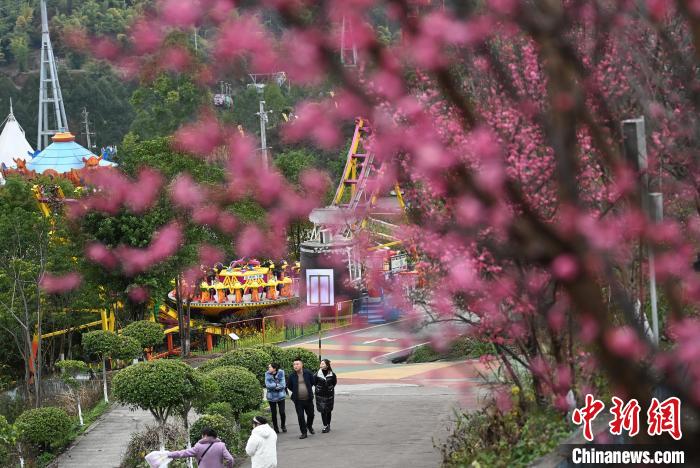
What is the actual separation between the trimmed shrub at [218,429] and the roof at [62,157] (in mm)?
25449

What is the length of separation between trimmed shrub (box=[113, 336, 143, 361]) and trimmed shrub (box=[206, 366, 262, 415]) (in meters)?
3.96

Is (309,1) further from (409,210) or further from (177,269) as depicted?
(177,269)

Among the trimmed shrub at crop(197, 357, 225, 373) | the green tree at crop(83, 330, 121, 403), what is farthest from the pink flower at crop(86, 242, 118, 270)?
the trimmed shrub at crop(197, 357, 225, 373)

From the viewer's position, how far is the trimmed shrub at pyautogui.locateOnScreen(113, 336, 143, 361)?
1995 cm

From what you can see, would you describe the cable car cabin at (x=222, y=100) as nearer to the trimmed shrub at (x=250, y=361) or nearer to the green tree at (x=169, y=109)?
the green tree at (x=169, y=109)

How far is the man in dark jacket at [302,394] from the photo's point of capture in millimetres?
15742

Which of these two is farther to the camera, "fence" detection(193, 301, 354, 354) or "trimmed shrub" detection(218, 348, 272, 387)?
"fence" detection(193, 301, 354, 354)

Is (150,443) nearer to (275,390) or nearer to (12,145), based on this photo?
(275,390)

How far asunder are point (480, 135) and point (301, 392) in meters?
10.9

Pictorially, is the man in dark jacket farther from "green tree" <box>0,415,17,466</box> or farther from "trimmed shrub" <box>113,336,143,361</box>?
"trimmed shrub" <box>113,336,143,361</box>

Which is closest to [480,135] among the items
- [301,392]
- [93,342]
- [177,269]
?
[301,392]

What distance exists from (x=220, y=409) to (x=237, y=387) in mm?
849

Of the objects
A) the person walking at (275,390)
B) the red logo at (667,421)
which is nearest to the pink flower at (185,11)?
the red logo at (667,421)

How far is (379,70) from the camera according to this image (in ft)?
15.0
